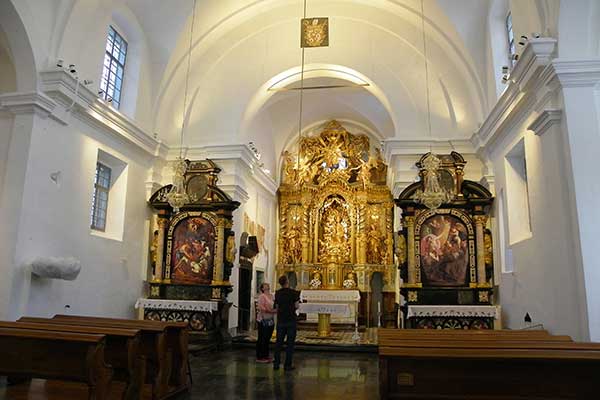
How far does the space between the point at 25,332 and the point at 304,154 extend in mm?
14956

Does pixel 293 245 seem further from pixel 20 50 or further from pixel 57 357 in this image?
pixel 57 357

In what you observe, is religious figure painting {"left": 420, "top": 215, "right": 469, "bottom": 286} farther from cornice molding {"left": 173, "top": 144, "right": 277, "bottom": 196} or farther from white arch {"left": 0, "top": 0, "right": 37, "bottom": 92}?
white arch {"left": 0, "top": 0, "right": 37, "bottom": 92}

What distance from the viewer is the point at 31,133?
8.38 m

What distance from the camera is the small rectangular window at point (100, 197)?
11.2m

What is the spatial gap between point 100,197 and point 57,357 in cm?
695

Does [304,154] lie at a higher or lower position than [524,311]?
higher

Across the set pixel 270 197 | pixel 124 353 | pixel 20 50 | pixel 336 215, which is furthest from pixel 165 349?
pixel 336 215

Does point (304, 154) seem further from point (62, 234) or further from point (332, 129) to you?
point (62, 234)

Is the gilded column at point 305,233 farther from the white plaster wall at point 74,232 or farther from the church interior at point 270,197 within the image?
the white plaster wall at point 74,232

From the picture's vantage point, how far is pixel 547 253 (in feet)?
25.4

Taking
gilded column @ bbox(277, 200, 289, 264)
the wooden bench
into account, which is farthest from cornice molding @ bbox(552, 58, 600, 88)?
gilded column @ bbox(277, 200, 289, 264)

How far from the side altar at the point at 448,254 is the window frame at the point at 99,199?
22.8ft

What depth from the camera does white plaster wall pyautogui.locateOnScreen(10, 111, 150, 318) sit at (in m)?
8.32

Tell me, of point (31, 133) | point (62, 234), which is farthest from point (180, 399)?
point (31, 133)
